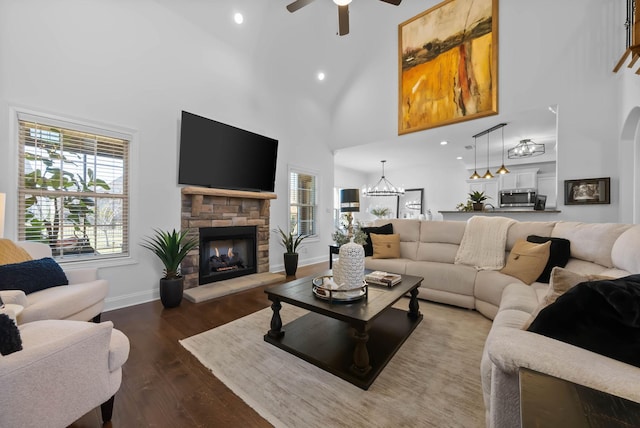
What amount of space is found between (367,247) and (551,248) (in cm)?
208

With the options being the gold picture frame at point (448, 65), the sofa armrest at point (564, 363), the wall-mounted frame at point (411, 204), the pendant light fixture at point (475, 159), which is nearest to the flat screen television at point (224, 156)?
the gold picture frame at point (448, 65)

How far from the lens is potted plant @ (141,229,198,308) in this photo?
2.99m

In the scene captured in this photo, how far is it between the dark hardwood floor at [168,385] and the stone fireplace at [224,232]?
1.06 metres

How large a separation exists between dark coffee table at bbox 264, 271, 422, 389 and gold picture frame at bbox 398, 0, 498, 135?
3.53 meters

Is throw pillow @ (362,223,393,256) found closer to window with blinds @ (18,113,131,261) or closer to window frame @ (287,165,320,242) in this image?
window frame @ (287,165,320,242)

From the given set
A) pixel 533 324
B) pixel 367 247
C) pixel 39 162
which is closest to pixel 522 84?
pixel 367 247

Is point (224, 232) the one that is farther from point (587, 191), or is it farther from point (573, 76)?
point (573, 76)

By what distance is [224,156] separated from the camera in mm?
3916

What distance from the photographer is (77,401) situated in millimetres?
1097

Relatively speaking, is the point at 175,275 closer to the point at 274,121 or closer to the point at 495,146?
the point at 274,121

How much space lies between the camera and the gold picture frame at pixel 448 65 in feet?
13.8

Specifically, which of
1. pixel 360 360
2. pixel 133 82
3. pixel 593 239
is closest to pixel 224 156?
pixel 133 82

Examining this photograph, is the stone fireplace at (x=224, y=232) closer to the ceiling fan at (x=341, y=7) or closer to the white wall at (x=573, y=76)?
the ceiling fan at (x=341, y=7)

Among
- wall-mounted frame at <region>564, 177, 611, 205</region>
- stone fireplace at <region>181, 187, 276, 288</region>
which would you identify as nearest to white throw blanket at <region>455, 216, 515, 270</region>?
wall-mounted frame at <region>564, 177, 611, 205</region>
